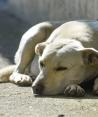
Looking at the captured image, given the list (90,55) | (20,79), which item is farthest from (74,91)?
(20,79)

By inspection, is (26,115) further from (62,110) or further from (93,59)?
(93,59)

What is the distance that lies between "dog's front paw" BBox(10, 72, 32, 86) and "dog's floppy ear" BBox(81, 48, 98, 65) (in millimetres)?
953

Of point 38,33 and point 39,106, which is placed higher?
point 38,33

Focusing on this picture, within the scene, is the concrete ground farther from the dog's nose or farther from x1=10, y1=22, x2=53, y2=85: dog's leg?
x1=10, y1=22, x2=53, y2=85: dog's leg

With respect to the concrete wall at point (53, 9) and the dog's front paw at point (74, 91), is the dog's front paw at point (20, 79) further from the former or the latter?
the concrete wall at point (53, 9)

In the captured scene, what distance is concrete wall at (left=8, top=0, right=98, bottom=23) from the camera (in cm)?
1044

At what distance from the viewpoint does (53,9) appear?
12.0m

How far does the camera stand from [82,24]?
23.1 ft

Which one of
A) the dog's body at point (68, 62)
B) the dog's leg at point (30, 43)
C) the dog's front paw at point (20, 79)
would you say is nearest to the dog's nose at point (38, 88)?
the dog's body at point (68, 62)

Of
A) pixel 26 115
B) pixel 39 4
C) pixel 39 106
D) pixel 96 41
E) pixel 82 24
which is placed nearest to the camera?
pixel 26 115

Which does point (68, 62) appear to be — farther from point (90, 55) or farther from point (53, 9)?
point (53, 9)

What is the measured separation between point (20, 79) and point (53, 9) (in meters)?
5.20

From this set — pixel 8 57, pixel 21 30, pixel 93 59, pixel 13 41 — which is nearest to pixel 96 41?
pixel 93 59

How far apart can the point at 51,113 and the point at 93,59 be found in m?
1.11
